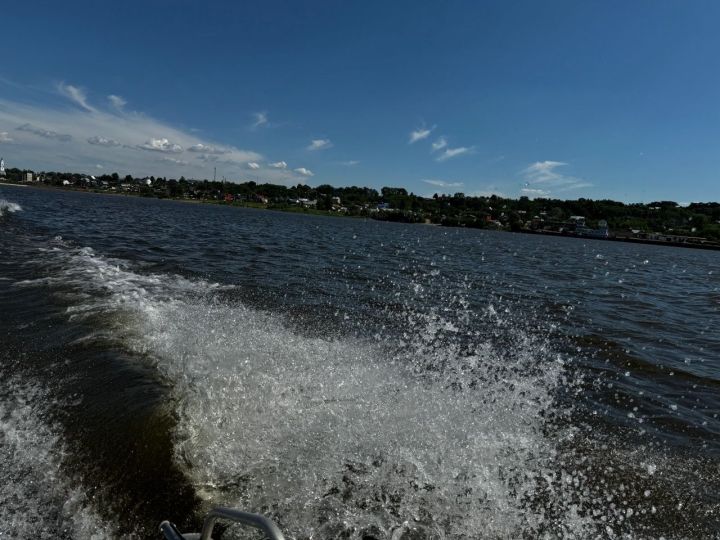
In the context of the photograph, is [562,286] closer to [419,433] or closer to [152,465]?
[419,433]

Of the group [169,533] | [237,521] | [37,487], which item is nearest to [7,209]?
[37,487]

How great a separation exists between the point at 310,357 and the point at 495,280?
17470 mm

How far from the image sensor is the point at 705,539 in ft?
15.8

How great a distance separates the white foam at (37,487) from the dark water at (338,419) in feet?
0.07

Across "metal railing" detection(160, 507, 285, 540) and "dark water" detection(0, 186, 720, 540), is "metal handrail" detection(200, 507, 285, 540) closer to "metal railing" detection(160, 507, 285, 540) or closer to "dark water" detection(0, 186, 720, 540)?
"metal railing" detection(160, 507, 285, 540)

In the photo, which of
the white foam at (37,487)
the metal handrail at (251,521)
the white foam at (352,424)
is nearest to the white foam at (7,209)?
the white foam at (352,424)

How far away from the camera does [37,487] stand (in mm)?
4418

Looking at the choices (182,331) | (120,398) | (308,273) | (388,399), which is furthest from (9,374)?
(308,273)

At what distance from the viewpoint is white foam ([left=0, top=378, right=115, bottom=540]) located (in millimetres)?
3924

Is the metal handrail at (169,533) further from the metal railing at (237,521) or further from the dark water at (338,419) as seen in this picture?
the dark water at (338,419)

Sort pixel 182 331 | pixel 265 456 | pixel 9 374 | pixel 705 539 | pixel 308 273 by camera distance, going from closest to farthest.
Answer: pixel 705 539
pixel 265 456
pixel 9 374
pixel 182 331
pixel 308 273

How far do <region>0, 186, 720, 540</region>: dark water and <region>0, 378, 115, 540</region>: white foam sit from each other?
0.07ft

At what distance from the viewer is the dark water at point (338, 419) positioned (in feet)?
15.0

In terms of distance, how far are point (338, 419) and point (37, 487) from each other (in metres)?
3.52
